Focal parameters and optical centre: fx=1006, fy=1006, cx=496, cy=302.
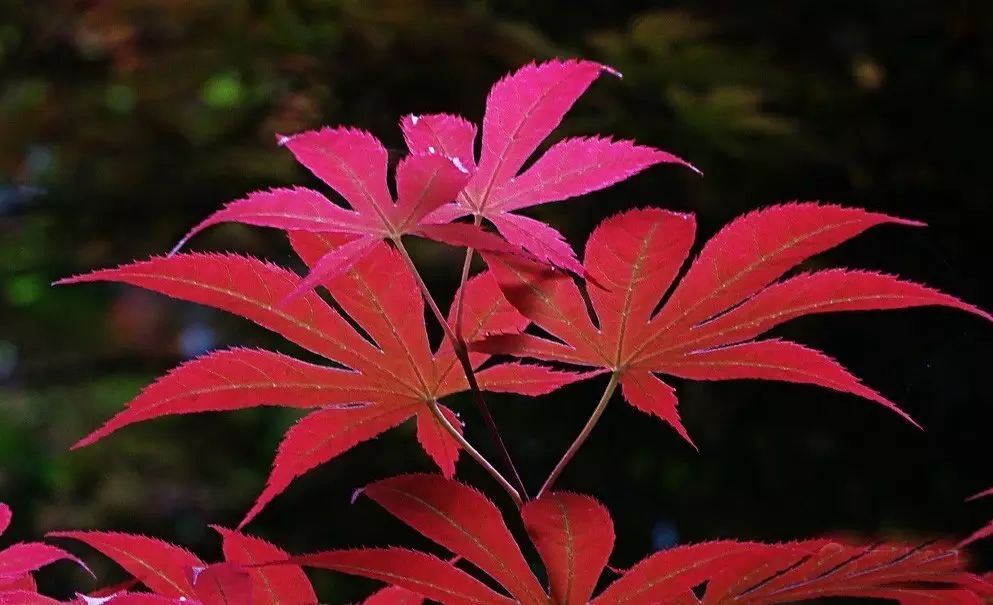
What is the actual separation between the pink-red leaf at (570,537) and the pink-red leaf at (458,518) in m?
0.01

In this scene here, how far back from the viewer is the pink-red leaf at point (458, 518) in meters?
0.30

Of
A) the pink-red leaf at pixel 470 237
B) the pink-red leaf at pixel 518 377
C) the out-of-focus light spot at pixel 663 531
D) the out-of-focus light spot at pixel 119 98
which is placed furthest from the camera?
the out-of-focus light spot at pixel 119 98

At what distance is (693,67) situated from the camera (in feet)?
4.91

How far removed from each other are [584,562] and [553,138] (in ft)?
3.78

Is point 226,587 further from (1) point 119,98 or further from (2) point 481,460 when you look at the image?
(1) point 119,98

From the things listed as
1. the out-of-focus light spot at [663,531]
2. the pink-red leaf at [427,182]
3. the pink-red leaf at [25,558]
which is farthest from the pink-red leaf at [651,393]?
the out-of-focus light spot at [663,531]

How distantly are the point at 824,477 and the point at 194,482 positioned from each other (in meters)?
1.50

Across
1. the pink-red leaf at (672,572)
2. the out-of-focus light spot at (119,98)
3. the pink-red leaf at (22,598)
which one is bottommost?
the pink-red leaf at (22,598)

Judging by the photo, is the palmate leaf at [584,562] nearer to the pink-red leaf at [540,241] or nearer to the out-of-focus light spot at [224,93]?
the pink-red leaf at [540,241]

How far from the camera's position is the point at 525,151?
1.01 ft

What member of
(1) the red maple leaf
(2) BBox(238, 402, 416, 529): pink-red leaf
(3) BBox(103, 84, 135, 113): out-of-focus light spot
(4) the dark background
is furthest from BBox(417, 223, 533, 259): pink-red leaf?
(3) BBox(103, 84, 135, 113): out-of-focus light spot

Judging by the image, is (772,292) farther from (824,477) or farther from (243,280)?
(824,477)

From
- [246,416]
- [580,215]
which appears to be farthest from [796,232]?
[246,416]

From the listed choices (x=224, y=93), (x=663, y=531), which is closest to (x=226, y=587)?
(x=663, y=531)
